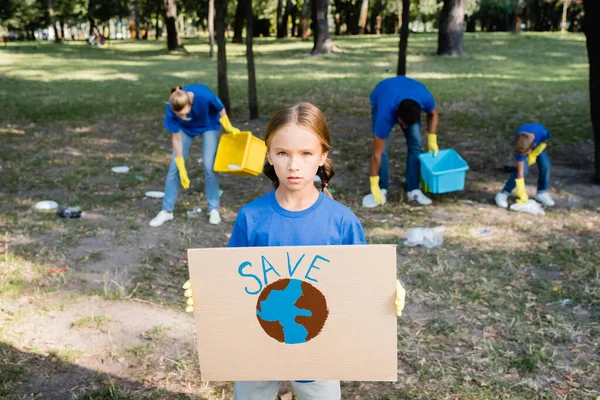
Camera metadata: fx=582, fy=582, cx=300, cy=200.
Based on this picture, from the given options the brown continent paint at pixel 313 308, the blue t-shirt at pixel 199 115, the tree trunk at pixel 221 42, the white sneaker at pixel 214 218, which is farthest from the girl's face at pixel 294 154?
the tree trunk at pixel 221 42

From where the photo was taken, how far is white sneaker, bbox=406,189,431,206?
6.02 metres

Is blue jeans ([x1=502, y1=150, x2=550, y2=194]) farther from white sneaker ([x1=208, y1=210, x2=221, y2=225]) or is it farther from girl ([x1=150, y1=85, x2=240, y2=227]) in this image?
white sneaker ([x1=208, y1=210, x2=221, y2=225])

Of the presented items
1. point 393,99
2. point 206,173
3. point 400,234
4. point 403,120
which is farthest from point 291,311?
point 403,120

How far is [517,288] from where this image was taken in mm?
4203

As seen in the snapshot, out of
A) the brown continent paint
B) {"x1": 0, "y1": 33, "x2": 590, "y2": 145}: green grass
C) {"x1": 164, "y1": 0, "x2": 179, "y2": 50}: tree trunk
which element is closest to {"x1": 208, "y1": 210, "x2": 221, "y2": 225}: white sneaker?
the brown continent paint

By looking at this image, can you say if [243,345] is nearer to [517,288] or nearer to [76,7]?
[517,288]

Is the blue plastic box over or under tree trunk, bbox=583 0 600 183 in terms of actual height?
under

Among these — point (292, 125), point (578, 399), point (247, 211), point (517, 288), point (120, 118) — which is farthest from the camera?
point (120, 118)

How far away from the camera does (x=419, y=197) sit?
19.9 ft

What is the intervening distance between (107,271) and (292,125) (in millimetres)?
3027

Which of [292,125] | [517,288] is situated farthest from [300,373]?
[517,288]

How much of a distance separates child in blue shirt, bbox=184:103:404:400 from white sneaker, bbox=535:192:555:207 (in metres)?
4.40

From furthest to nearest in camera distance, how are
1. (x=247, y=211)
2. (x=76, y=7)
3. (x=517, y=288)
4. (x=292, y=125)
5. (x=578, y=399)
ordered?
(x=76, y=7), (x=517, y=288), (x=578, y=399), (x=247, y=211), (x=292, y=125)

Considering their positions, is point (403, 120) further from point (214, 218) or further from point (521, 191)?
point (214, 218)
